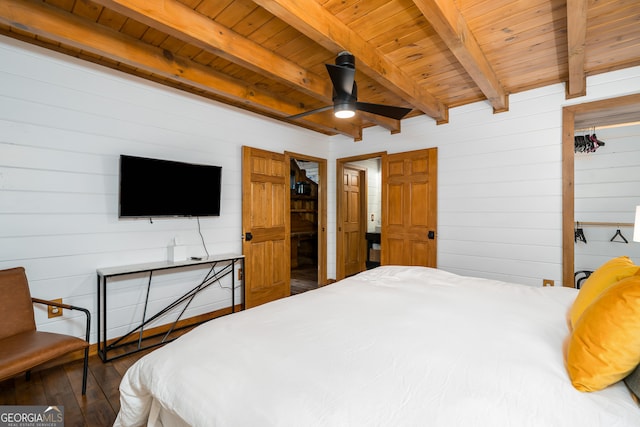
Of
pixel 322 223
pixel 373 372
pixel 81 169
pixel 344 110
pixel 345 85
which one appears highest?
pixel 345 85

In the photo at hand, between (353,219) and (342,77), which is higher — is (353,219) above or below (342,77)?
below

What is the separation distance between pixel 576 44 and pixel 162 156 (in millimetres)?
3746

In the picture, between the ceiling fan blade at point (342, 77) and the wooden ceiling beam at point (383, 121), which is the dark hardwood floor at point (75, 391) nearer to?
the ceiling fan blade at point (342, 77)

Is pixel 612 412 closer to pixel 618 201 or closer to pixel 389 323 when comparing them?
pixel 389 323

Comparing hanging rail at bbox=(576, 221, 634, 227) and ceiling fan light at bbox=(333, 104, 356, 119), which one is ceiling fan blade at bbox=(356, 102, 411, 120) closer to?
ceiling fan light at bbox=(333, 104, 356, 119)

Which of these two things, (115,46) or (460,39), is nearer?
(460,39)

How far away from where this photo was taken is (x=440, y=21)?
1860 millimetres

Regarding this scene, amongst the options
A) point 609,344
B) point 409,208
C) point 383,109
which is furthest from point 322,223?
point 609,344

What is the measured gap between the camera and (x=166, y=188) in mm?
2998

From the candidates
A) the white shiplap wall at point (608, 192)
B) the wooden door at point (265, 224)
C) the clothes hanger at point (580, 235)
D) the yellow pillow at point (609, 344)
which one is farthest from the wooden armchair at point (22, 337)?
the white shiplap wall at point (608, 192)

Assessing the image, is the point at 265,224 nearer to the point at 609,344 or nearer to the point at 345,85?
the point at 345,85

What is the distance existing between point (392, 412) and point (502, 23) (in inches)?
103

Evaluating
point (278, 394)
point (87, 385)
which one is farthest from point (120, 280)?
point (278, 394)

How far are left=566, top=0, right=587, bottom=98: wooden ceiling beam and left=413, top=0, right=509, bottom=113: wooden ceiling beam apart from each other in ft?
1.88
